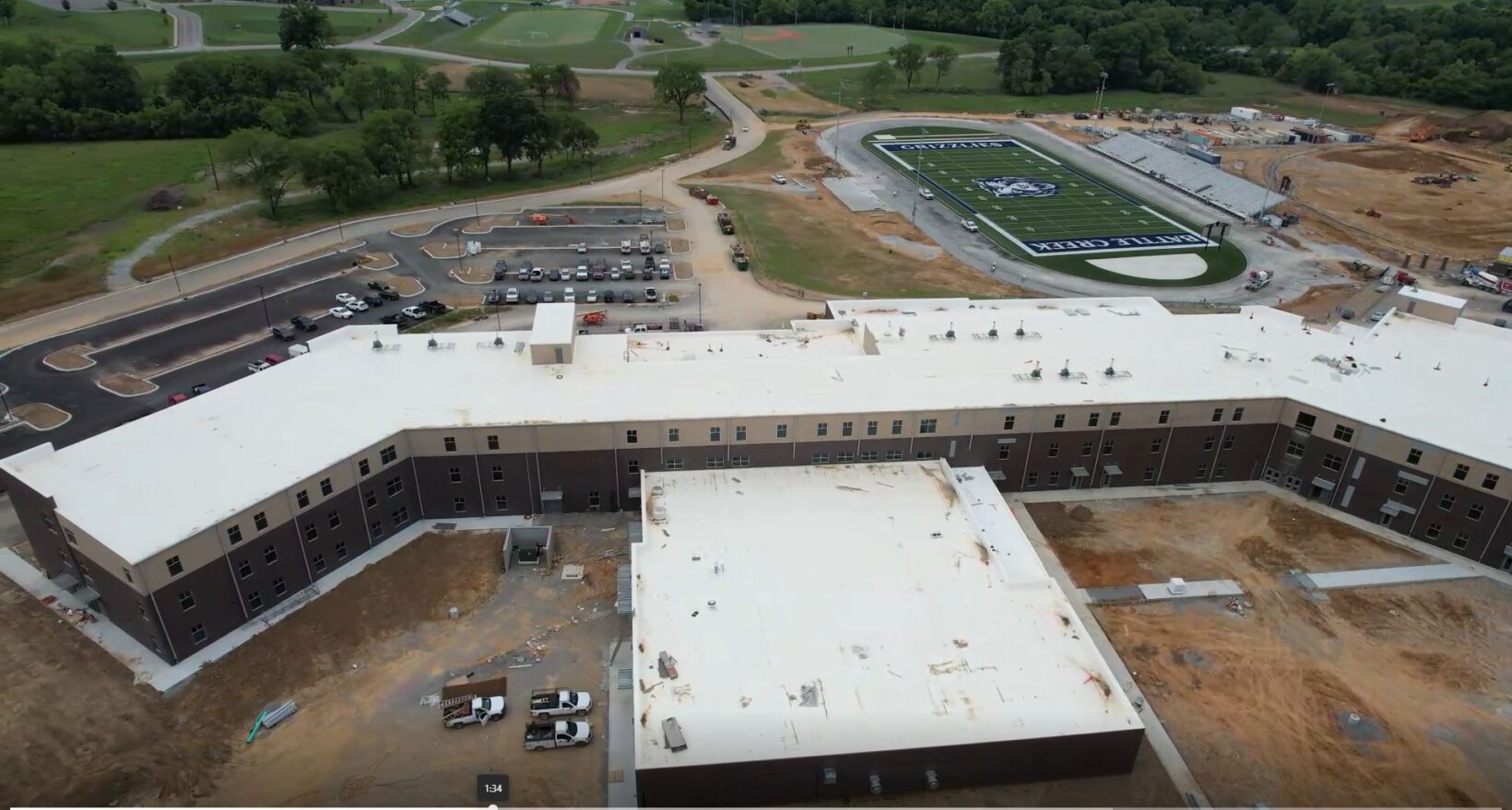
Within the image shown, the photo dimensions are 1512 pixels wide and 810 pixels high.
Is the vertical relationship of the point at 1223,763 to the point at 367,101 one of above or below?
below

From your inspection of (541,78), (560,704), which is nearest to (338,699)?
(560,704)

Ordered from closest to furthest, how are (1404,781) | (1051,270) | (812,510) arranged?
(1404,781)
(812,510)
(1051,270)

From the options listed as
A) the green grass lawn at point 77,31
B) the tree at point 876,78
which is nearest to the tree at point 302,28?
the green grass lawn at point 77,31

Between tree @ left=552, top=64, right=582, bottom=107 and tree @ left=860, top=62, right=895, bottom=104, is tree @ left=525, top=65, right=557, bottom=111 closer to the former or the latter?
tree @ left=552, top=64, right=582, bottom=107

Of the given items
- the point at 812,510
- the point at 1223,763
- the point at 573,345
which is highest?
the point at 573,345

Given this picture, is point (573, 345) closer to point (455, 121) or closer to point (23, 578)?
point (23, 578)

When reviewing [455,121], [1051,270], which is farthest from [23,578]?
[1051,270]

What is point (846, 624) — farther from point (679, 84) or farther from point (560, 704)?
point (679, 84)
